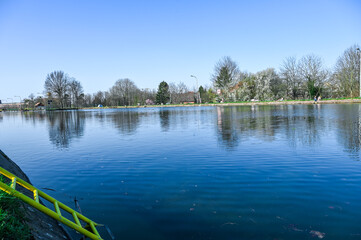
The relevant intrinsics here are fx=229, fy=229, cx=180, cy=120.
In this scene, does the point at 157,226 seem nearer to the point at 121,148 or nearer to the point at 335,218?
the point at 335,218

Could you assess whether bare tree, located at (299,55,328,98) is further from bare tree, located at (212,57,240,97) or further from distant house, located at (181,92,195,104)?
distant house, located at (181,92,195,104)

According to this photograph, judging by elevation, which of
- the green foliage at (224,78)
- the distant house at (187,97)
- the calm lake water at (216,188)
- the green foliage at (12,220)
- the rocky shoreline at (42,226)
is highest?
the green foliage at (224,78)

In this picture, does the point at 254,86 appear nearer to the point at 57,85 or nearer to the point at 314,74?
the point at 314,74

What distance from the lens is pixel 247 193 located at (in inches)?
197

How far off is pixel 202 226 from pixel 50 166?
6.61 meters

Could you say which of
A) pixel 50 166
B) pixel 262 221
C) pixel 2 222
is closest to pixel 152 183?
pixel 262 221

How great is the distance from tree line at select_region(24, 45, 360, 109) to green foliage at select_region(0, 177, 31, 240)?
58735 millimetres

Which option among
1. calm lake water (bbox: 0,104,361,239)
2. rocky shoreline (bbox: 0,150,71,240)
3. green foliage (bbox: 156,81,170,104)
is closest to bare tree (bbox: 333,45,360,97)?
A: calm lake water (bbox: 0,104,361,239)

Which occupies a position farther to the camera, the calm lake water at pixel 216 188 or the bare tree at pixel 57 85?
the bare tree at pixel 57 85

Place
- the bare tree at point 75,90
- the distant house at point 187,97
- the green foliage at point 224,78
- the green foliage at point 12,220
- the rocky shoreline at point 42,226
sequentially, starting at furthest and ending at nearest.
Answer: the distant house at point 187,97 < the bare tree at point 75,90 < the green foliage at point 224,78 < the rocky shoreline at point 42,226 < the green foliage at point 12,220

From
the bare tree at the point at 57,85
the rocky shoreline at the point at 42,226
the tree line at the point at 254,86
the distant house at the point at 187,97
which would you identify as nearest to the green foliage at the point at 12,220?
the rocky shoreline at the point at 42,226

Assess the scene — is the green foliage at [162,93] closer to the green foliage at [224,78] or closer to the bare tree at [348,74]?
the green foliage at [224,78]

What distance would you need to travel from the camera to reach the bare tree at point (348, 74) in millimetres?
50375

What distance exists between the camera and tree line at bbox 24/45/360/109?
53.8 meters
